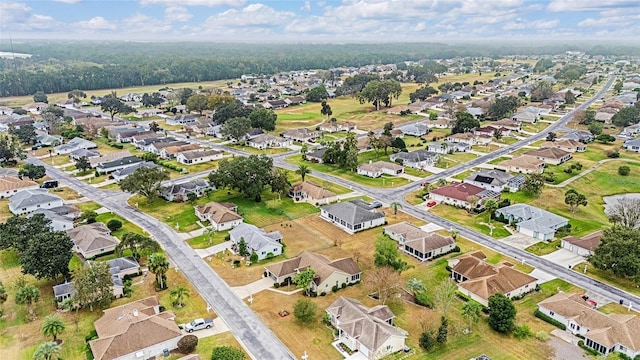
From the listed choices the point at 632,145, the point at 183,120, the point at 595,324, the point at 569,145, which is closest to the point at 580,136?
the point at 632,145

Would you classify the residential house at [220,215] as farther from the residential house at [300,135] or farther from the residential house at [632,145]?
the residential house at [632,145]

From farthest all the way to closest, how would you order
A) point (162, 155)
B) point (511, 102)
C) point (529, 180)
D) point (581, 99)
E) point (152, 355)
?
1. point (581, 99)
2. point (511, 102)
3. point (162, 155)
4. point (529, 180)
5. point (152, 355)

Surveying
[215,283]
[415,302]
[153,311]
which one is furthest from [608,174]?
[153,311]

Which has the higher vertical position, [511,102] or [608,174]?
[511,102]

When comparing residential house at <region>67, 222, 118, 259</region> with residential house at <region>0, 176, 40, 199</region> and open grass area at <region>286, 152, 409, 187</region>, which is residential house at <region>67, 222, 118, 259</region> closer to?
residential house at <region>0, 176, 40, 199</region>

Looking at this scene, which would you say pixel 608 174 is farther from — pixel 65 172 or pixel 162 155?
pixel 65 172

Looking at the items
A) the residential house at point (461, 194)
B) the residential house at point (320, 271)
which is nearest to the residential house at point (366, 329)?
the residential house at point (320, 271)

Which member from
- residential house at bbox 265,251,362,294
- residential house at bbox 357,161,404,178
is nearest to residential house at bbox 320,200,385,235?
residential house at bbox 265,251,362,294
